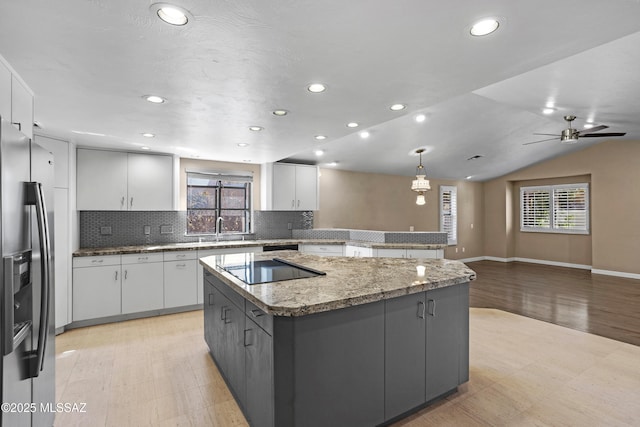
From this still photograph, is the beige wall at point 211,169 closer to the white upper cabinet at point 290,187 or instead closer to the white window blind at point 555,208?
the white upper cabinet at point 290,187

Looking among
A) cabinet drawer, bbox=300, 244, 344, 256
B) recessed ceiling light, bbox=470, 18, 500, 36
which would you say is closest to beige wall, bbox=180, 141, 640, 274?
cabinet drawer, bbox=300, 244, 344, 256

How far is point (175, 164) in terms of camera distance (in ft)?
16.2

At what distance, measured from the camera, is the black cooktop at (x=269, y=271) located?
2.28 m

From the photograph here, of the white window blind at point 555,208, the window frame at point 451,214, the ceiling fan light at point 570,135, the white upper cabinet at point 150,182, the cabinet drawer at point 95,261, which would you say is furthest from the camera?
the window frame at point 451,214

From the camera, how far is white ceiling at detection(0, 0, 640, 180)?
1454 mm

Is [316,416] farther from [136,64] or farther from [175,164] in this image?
[175,164]

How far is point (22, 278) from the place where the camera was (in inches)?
55.2

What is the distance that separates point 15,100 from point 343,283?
225 centimetres

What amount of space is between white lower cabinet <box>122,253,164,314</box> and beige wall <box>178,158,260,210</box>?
114 centimetres

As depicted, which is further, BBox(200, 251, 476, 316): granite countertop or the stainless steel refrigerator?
BBox(200, 251, 476, 316): granite countertop

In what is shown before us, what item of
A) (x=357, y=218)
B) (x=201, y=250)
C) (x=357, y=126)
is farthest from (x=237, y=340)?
(x=357, y=218)

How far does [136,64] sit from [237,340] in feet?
6.23

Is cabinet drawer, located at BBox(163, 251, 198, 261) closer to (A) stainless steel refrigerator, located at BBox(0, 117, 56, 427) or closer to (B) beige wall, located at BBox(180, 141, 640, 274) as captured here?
(B) beige wall, located at BBox(180, 141, 640, 274)

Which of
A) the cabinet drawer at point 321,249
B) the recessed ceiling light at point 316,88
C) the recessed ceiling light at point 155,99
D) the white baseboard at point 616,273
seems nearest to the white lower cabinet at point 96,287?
the recessed ceiling light at point 155,99
